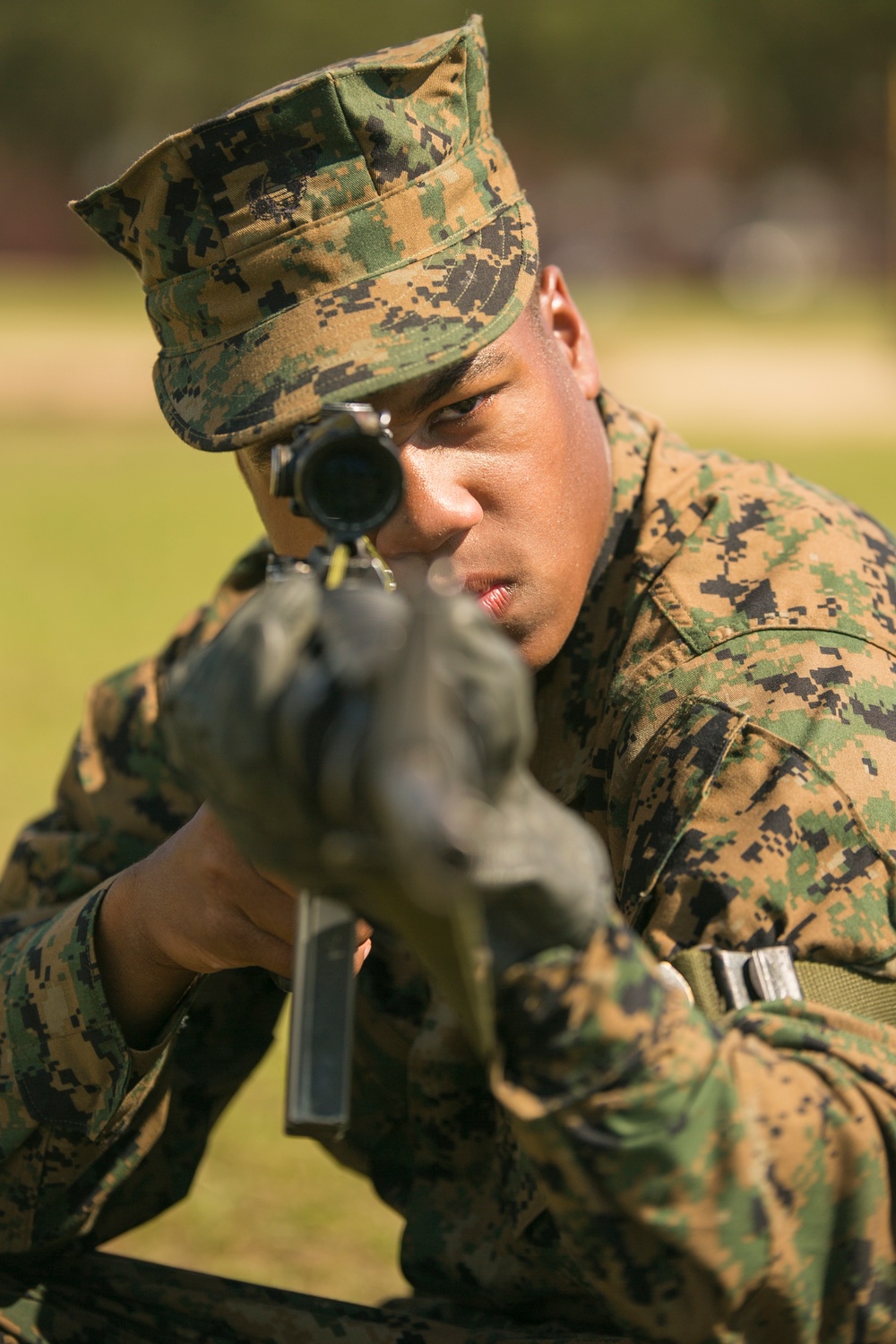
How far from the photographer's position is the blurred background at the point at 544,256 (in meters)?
7.52

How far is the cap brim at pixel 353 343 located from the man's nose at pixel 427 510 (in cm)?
15

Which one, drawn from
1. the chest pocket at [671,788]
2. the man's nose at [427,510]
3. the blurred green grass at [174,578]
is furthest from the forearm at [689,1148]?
the blurred green grass at [174,578]

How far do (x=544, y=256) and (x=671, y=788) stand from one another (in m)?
18.2

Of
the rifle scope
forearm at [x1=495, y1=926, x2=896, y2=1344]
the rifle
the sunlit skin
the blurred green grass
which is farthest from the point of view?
the blurred green grass

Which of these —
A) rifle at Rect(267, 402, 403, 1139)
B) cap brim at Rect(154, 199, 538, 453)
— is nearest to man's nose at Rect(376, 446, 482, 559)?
cap brim at Rect(154, 199, 538, 453)

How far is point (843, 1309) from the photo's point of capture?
1947mm

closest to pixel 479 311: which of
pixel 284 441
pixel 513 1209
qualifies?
pixel 284 441

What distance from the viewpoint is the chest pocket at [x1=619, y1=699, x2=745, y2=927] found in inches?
91.2

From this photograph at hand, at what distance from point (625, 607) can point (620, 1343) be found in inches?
46.7

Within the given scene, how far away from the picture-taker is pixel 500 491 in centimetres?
264

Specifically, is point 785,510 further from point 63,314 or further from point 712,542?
point 63,314

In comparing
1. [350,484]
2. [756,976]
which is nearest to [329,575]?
[350,484]

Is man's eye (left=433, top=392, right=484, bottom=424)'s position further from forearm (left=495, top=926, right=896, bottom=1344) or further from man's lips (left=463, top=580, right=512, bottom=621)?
forearm (left=495, top=926, right=896, bottom=1344)

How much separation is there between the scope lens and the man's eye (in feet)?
1.71
